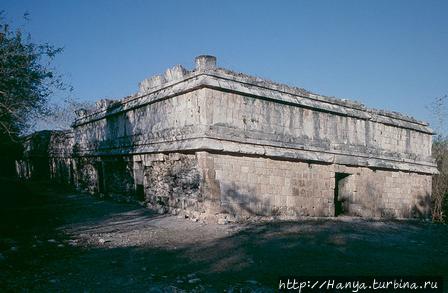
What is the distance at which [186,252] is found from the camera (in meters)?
5.41

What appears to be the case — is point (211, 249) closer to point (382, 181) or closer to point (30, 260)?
point (30, 260)

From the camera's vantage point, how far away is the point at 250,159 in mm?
8109

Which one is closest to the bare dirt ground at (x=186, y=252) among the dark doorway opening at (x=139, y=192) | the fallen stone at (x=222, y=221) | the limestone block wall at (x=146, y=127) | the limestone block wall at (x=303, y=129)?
the fallen stone at (x=222, y=221)

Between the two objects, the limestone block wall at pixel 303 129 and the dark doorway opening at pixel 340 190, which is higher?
the limestone block wall at pixel 303 129

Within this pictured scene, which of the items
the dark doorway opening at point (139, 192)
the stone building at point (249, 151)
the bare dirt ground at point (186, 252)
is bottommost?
the bare dirt ground at point (186, 252)

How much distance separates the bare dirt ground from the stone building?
Answer: 95 cm

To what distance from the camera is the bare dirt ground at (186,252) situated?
160 inches

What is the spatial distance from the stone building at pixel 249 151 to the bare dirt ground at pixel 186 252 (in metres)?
0.95

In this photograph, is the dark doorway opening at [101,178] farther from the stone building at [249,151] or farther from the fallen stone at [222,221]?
the fallen stone at [222,221]

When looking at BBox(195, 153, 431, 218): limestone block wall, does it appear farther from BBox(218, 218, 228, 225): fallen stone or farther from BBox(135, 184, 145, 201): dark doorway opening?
BBox(135, 184, 145, 201): dark doorway opening

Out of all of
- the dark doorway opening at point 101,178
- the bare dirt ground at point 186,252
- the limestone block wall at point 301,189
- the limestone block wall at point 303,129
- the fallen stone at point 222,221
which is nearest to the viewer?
the bare dirt ground at point 186,252

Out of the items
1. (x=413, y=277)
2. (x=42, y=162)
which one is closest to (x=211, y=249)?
(x=413, y=277)

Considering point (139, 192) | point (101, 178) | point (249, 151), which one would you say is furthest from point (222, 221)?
point (101, 178)

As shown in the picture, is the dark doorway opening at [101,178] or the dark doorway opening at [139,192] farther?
the dark doorway opening at [101,178]
